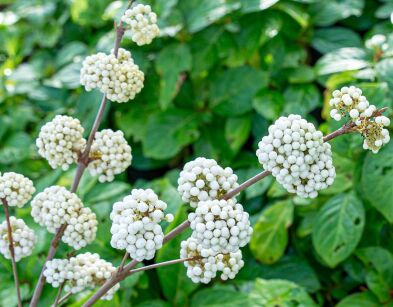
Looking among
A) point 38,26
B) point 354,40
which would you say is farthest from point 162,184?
point 38,26

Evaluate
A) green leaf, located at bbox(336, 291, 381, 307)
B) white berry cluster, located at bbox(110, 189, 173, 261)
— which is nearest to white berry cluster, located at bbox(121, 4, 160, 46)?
white berry cluster, located at bbox(110, 189, 173, 261)

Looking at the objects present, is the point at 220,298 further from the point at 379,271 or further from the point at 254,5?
the point at 254,5

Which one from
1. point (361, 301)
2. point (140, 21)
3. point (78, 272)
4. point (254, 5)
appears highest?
point (140, 21)

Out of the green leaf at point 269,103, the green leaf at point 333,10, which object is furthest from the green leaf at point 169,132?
the green leaf at point 333,10

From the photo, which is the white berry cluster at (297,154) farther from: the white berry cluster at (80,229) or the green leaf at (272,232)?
the green leaf at (272,232)

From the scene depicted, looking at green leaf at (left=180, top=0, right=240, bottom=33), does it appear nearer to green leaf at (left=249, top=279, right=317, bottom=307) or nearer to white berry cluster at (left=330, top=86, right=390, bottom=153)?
green leaf at (left=249, top=279, right=317, bottom=307)

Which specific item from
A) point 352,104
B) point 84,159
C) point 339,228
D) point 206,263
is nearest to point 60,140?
point 84,159
